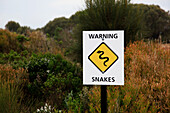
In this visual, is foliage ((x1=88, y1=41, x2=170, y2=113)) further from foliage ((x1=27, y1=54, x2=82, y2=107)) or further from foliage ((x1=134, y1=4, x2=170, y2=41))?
foliage ((x1=134, y1=4, x2=170, y2=41))

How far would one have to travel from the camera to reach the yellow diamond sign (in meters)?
1.80

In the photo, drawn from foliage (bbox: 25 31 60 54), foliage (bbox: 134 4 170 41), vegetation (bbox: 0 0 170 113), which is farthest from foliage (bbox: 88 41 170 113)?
foliage (bbox: 134 4 170 41)

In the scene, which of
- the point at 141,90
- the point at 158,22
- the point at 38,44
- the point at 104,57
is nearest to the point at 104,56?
the point at 104,57

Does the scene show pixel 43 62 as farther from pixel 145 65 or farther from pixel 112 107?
pixel 112 107

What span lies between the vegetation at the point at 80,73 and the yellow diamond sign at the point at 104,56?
79 centimetres

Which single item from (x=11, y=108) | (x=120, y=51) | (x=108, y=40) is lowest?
(x=11, y=108)

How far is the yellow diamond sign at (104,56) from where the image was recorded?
1803mm

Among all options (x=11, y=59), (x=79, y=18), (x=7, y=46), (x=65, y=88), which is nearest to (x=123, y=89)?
(x=65, y=88)

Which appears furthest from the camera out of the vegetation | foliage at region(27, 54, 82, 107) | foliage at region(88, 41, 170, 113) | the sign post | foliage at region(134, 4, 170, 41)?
foliage at region(134, 4, 170, 41)

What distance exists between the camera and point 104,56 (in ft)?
5.91

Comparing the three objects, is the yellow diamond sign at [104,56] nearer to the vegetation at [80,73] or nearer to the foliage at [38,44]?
the vegetation at [80,73]

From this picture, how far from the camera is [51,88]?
4.52m

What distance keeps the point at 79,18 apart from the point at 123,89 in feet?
16.0

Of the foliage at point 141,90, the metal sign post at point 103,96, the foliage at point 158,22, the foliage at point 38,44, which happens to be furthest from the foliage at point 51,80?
the foliage at point 158,22
